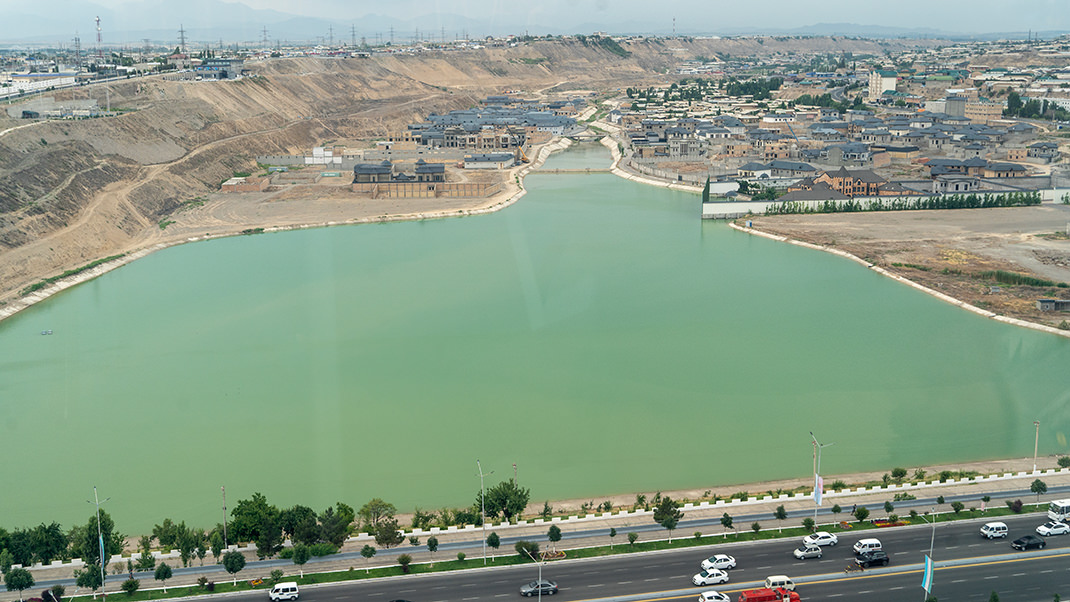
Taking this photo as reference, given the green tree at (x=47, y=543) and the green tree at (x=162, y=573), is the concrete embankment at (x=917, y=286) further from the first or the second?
the green tree at (x=47, y=543)

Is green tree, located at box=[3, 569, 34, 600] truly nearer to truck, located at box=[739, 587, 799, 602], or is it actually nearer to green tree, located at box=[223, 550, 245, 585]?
green tree, located at box=[223, 550, 245, 585]

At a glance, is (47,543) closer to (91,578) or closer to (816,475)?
(91,578)

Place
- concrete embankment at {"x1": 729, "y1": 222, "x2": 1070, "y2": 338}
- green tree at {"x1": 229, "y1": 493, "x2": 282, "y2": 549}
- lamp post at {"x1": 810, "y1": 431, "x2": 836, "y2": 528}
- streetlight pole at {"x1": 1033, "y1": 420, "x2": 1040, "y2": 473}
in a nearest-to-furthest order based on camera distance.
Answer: green tree at {"x1": 229, "y1": 493, "x2": 282, "y2": 549} < lamp post at {"x1": 810, "y1": 431, "x2": 836, "y2": 528} < streetlight pole at {"x1": 1033, "y1": 420, "x2": 1040, "y2": 473} < concrete embankment at {"x1": 729, "y1": 222, "x2": 1070, "y2": 338}

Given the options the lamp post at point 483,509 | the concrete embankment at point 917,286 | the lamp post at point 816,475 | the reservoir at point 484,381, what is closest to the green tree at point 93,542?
the reservoir at point 484,381

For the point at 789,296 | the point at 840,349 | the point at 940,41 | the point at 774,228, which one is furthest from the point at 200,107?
the point at 940,41

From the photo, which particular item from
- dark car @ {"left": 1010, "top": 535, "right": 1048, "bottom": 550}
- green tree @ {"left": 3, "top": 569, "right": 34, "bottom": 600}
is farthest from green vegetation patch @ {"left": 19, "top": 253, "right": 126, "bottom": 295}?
dark car @ {"left": 1010, "top": 535, "right": 1048, "bottom": 550}

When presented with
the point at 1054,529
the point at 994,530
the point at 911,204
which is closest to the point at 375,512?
the point at 994,530
